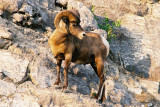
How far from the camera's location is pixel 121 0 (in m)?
14.8

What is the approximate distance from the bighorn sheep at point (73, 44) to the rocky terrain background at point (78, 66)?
Answer: 29.3 inches

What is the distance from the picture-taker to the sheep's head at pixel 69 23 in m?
6.74

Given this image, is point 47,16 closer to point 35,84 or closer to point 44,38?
point 44,38

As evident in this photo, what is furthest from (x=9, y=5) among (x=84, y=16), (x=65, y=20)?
(x=65, y=20)

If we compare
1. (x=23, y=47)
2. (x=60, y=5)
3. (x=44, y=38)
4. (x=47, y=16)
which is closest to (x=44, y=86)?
(x=23, y=47)

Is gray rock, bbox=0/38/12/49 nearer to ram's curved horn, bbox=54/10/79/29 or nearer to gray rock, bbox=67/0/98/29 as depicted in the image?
ram's curved horn, bbox=54/10/79/29

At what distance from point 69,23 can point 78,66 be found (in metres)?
2.75

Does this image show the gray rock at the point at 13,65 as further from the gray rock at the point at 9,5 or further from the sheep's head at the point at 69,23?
the gray rock at the point at 9,5

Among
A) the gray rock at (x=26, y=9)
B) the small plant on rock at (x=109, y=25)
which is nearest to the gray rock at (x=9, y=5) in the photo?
the gray rock at (x=26, y=9)

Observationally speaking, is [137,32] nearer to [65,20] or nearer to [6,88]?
[65,20]

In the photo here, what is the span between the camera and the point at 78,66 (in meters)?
9.28

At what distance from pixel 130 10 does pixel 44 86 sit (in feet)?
30.2

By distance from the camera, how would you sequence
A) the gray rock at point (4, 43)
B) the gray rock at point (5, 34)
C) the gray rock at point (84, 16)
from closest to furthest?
the gray rock at point (4, 43) < the gray rock at point (5, 34) < the gray rock at point (84, 16)

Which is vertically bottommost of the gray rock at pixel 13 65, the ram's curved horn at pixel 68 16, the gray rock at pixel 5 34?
the gray rock at pixel 13 65
